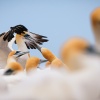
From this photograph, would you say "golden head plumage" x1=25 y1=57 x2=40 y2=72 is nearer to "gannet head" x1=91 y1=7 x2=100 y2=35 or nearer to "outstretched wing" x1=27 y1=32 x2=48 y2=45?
"gannet head" x1=91 y1=7 x2=100 y2=35

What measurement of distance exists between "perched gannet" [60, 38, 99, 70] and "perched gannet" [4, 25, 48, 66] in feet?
10.1

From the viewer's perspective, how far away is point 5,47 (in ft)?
13.1

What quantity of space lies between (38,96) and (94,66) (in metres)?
0.15

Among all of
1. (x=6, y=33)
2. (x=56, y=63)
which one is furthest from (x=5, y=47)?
(x=56, y=63)

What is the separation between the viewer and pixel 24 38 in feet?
13.1

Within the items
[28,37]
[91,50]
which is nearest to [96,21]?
[91,50]

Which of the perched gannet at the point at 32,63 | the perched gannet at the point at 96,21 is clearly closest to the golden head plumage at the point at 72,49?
the perched gannet at the point at 96,21

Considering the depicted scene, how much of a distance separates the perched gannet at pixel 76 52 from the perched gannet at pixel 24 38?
10.1ft

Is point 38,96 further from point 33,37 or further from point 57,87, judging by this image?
point 33,37

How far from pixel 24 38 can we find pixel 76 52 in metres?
3.27

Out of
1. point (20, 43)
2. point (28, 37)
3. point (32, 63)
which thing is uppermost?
point (28, 37)

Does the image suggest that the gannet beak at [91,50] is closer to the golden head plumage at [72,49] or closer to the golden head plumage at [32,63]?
the golden head plumage at [72,49]

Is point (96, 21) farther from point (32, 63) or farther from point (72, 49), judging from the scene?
point (32, 63)

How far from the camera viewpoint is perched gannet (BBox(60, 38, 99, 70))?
745 millimetres
